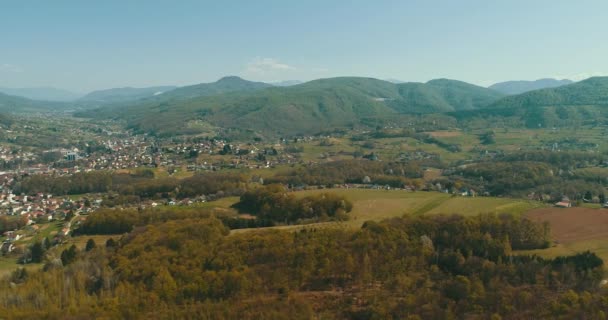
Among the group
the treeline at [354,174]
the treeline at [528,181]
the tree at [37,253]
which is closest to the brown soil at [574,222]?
the treeline at [528,181]

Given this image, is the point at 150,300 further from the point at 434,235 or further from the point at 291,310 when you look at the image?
the point at 434,235

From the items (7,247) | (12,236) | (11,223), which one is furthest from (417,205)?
(11,223)

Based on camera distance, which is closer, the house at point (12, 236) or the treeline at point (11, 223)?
the house at point (12, 236)

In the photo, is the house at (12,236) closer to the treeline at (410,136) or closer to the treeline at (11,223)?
the treeline at (11,223)

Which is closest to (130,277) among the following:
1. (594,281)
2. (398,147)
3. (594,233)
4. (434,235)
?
(434,235)

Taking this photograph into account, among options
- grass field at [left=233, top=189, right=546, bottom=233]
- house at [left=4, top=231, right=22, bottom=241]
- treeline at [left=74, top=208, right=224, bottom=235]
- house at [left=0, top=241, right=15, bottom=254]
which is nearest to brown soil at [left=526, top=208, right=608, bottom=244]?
grass field at [left=233, top=189, right=546, bottom=233]


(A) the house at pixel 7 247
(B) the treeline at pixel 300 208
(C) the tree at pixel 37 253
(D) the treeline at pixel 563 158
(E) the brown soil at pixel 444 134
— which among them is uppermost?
(E) the brown soil at pixel 444 134

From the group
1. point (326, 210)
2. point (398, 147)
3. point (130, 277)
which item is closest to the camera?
point (130, 277)

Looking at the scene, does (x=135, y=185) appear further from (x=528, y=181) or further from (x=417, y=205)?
(x=528, y=181)
